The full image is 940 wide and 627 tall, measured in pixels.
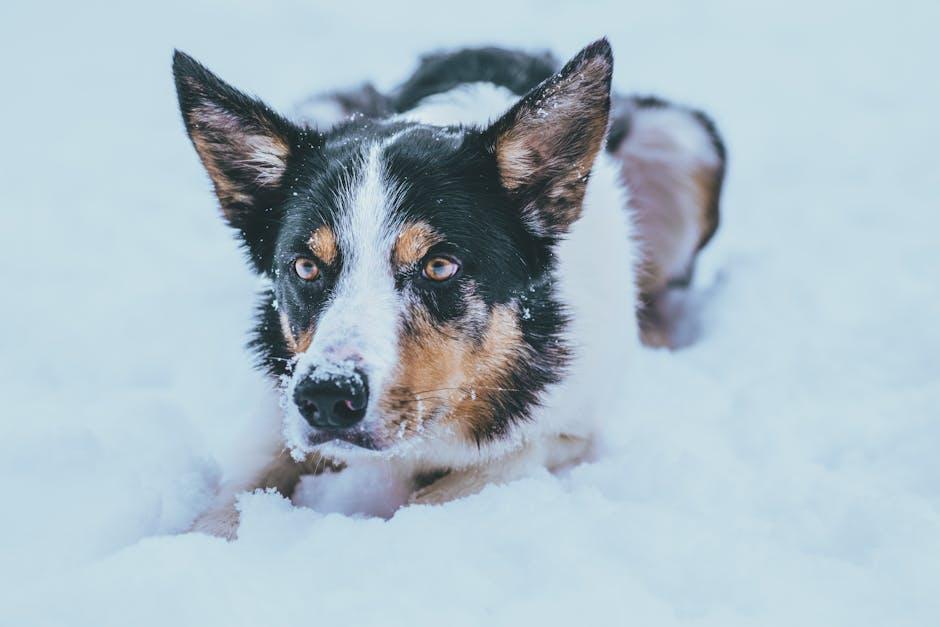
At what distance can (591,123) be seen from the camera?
2518 mm

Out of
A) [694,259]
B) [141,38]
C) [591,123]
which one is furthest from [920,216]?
[141,38]

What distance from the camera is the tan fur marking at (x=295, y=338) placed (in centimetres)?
250

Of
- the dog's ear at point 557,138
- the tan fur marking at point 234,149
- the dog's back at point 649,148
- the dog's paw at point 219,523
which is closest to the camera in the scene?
the dog's ear at point 557,138

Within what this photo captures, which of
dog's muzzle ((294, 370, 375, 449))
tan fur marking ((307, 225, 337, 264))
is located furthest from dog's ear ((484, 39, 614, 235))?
dog's muzzle ((294, 370, 375, 449))

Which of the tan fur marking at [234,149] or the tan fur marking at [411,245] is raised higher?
the tan fur marking at [234,149]

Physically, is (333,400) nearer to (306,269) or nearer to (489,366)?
(306,269)

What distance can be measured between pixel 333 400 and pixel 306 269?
548 millimetres

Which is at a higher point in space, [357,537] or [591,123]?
[591,123]

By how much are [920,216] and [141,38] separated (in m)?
6.53

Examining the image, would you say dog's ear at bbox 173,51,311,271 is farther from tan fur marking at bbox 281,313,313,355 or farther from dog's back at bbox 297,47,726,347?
dog's back at bbox 297,47,726,347

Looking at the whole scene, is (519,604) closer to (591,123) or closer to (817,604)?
(817,604)

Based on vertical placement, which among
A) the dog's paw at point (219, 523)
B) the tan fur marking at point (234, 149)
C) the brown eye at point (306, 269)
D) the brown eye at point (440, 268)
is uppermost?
the tan fur marking at point (234, 149)

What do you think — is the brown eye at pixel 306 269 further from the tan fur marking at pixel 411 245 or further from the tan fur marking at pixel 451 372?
the tan fur marking at pixel 451 372

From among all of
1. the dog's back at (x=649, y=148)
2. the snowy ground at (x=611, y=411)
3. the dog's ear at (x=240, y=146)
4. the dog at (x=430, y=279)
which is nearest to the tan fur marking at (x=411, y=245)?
the dog at (x=430, y=279)
